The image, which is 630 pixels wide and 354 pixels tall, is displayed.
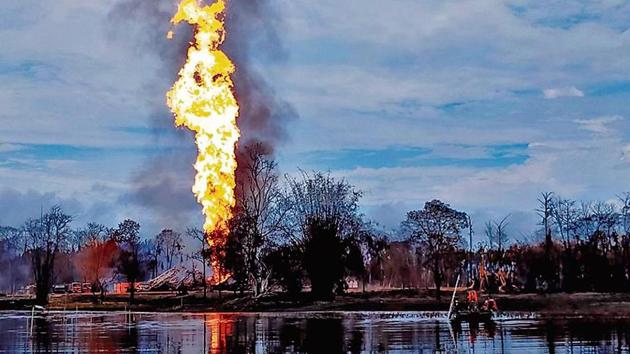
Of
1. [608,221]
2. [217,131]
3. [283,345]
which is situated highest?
[217,131]

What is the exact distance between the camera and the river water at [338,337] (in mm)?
29578

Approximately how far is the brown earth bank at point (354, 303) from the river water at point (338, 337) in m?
11.9

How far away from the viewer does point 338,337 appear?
3512 cm

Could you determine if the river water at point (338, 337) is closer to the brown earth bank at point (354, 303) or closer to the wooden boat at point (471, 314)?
the wooden boat at point (471, 314)

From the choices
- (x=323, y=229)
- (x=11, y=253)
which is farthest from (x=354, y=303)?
(x=11, y=253)

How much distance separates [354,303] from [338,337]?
3388 centimetres

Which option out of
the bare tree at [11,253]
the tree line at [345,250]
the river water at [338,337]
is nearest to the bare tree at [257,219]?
the tree line at [345,250]

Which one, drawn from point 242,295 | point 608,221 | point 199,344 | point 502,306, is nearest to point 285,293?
point 242,295

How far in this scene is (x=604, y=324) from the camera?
40.7 m

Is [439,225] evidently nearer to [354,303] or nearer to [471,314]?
[354,303]

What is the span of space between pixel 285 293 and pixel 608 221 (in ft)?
120

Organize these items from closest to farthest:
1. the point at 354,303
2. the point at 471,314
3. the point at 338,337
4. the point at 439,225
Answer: the point at 338,337
the point at 471,314
the point at 354,303
the point at 439,225

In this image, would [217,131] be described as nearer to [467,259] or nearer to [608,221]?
[467,259]

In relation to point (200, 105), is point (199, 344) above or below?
below
